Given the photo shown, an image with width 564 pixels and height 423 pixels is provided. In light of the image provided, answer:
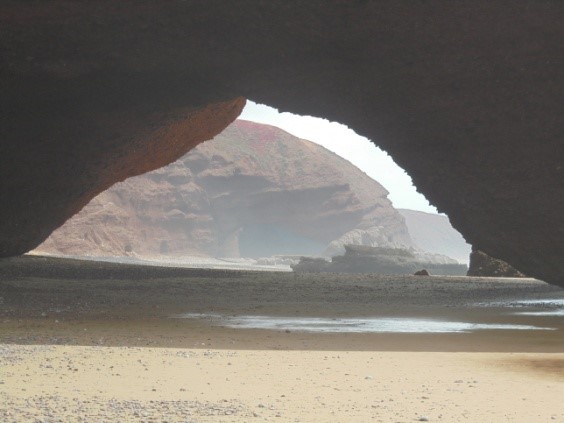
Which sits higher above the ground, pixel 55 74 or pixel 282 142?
pixel 282 142

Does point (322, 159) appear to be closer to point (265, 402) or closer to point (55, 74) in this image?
point (55, 74)

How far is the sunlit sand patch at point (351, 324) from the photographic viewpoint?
23.0 ft

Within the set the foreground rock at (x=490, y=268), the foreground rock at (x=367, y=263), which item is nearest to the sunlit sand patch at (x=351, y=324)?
the foreground rock at (x=490, y=268)

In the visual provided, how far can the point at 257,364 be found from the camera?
4777 millimetres

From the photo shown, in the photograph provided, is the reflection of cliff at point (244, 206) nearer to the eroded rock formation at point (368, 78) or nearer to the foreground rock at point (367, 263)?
the foreground rock at point (367, 263)

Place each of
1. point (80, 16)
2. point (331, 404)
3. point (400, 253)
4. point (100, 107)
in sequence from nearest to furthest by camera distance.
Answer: point (331, 404) < point (80, 16) < point (100, 107) < point (400, 253)

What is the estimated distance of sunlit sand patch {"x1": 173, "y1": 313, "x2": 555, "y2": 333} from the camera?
700 centimetres

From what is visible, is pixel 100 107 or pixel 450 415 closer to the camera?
pixel 450 415

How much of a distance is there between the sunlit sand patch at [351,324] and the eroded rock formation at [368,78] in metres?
1.72

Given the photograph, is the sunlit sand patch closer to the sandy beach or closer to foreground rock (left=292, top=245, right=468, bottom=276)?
the sandy beach

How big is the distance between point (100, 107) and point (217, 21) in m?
2.92

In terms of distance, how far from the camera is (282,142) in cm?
8525

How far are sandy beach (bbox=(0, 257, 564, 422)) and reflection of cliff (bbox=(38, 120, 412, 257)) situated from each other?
48.7m

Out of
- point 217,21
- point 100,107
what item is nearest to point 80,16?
point 217,21
